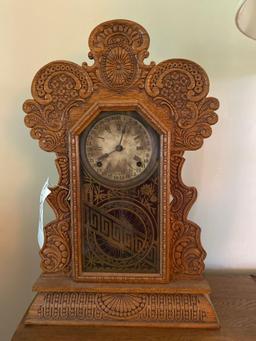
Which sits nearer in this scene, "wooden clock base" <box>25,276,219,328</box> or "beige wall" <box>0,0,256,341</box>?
"wooden clock base" <box>25,276,219,328</box>

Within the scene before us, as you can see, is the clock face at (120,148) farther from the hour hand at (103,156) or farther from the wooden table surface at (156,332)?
the wooden table surface at (156,332)

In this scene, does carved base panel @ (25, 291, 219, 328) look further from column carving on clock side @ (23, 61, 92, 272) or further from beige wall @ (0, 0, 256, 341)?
beige wall @ (0, 0, 256, 341)

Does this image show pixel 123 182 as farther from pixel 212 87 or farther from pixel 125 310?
pixel 212 87

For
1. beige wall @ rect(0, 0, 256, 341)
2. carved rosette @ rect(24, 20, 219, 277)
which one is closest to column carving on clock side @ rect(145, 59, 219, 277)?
carved rosette @ rect(24, 20, 219, 277)

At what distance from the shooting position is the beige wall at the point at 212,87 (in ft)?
3.08

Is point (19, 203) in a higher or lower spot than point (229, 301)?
higher

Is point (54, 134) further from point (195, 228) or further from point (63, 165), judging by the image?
point (195, 228)

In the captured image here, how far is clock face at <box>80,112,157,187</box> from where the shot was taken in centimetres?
71

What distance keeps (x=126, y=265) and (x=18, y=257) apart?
474 mm

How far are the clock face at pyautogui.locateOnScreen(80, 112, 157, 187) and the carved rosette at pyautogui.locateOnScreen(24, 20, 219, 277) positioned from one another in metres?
0.05

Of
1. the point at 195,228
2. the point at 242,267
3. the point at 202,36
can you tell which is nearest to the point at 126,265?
the point at 195,228

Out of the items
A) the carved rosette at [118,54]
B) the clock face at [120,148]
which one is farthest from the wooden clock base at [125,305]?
the carved rosette at [118,54]

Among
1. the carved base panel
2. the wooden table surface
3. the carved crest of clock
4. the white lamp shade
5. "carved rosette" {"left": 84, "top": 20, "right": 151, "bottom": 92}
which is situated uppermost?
the white lamp shade

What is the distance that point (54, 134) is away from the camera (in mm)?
729
